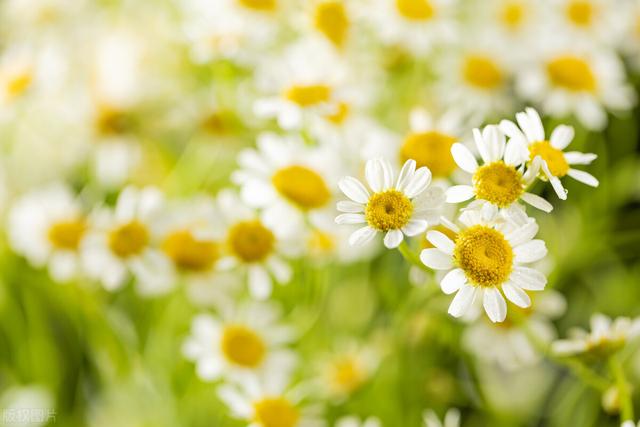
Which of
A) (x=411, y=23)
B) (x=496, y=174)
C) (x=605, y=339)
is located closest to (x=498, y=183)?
(x=496, y=174)

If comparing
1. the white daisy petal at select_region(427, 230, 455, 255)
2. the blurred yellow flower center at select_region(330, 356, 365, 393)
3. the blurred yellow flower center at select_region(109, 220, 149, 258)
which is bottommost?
the blurred yellow flower center at select_region(330, 356, 365, 393)

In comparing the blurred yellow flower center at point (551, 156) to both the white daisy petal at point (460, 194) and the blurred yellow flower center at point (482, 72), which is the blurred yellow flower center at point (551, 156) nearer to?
the white daisy petal at point (460, 194)

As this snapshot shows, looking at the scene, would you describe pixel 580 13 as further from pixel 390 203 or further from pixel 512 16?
pixel 390 203

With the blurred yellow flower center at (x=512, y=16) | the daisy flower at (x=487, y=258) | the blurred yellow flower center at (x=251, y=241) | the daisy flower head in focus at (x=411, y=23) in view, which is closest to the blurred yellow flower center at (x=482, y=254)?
the daisy flower at (x=487, y=258)

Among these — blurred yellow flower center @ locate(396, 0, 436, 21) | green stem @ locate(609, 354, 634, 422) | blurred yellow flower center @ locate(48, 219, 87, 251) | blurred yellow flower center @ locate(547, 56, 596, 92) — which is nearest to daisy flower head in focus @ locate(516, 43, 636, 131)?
blurred yellow flower center @ locate(547, 56, 596, 92)

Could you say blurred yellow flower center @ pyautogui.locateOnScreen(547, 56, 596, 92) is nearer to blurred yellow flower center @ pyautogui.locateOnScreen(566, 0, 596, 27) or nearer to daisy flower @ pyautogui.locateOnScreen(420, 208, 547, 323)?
blurred yellow flower center @ pyautogui.locateOnScreen(566, 0, 596, 27)

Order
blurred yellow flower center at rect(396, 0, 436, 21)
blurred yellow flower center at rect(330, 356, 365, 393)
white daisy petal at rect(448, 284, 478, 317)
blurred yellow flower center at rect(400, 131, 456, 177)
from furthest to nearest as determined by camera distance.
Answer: blurred yellow flower center at rect(396, 0, 436, 21)
blurred yellow flower center at rect(330, 356, 365, 393)
blurred yellow flower center at rect(400, 131, 456, 177)
white daisy petal at rect(448, 284, 478, 317)
